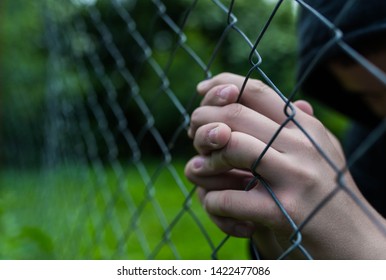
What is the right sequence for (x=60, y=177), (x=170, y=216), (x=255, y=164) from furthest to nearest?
1. (x=170, y=216)
2. (x=60, y=177)
3. (x=255, y=164)

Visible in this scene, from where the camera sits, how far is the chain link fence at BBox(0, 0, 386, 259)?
4.12ft

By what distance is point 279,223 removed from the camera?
69cm

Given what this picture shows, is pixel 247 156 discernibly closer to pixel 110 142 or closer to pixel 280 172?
pixel 280 172

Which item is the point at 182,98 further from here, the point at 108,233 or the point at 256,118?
the point at 256,118

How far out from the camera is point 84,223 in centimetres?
188

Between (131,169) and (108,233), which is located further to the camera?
(131,169)

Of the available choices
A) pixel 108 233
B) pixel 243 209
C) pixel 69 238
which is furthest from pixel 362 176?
pixel 108 233

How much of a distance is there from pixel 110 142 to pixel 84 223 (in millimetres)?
397

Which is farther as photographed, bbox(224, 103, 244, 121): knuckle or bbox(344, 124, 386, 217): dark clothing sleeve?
bbox(344, 124, 386, 217): dark clothing sleeve

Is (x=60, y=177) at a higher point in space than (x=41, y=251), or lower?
lower

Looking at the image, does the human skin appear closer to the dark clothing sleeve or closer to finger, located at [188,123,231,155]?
finger, located at [188,123,231,155]

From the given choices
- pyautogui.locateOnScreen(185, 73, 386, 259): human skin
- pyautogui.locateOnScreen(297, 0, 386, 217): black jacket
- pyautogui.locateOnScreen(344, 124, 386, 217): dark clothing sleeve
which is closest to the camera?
pyautogui.locateOnScreen(185, 73, 386, 259): human skin

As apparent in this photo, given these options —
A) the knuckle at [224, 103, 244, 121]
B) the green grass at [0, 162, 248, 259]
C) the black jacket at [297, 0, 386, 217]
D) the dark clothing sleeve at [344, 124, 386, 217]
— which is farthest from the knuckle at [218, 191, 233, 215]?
the dark clothing sleeve at [344, 124, 386, 217]

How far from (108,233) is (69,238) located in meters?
0.71
